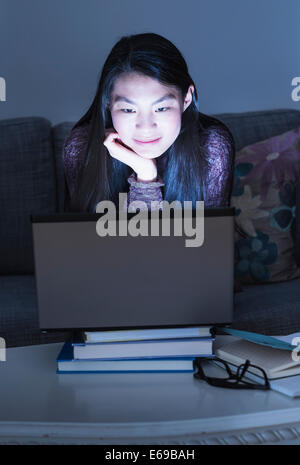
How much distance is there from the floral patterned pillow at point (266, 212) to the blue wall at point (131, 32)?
1.54 ft

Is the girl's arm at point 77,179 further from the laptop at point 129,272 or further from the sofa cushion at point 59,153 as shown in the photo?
the laptop at point 129,272

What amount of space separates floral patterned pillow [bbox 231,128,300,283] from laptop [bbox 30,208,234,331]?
2.38ft

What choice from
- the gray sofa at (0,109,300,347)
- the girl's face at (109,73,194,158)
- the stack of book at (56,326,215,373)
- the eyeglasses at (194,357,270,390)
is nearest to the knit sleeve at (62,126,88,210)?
the girl's face at (109,73,194,158)

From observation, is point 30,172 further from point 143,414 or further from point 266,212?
point 143,414

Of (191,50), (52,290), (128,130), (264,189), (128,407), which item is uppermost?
(191,50)

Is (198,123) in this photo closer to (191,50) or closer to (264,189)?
(264,189)

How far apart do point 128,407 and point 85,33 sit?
1.55 meters

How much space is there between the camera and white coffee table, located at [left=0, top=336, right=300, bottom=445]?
0.73 metres

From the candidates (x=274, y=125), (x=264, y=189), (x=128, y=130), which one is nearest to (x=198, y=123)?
(x=128, y=130)

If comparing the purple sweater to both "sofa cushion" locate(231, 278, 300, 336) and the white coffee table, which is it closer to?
"sofa cushion" locate(231, 278, 300, 336)

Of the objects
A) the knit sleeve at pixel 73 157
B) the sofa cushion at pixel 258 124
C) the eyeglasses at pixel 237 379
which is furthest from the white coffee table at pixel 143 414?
the sofa cushion at pixel 258 124

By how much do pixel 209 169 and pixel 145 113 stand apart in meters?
0.23

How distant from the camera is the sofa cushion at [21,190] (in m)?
1.81

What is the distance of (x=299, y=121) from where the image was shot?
190cm
